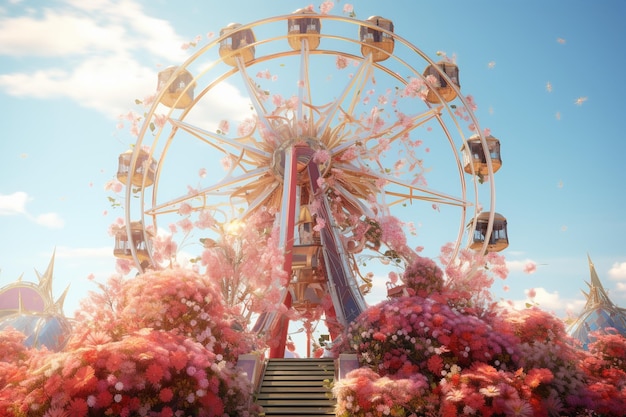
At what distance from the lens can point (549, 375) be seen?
8688 millimetres

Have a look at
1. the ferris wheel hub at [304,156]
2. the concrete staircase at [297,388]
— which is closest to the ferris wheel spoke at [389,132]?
the ferris wheel hub at [304,156]

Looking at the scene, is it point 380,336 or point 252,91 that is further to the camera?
point 252,91

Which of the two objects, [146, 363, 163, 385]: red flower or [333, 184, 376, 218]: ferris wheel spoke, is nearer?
[146, 363, 163, 385]: red flower

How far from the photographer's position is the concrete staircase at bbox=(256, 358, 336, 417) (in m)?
10.2

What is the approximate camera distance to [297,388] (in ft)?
36.7

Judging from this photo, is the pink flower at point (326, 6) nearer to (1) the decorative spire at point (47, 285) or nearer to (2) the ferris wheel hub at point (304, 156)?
(2) the ferris wheel hub at point (304, 156)

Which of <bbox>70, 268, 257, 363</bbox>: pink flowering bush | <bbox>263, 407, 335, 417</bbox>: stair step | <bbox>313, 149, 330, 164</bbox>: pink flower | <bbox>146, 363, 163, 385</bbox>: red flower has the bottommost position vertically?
<bbox>263, 407, 335, 417</bbox>: stair step

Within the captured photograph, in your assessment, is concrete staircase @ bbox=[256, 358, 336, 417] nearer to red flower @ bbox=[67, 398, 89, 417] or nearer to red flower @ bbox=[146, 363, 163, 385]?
red flower @ bbox=[146, 363, 163, 385]

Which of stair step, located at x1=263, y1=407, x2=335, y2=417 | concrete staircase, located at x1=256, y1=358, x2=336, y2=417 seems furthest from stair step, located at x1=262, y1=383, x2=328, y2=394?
stair step, located at x1=263, y1=407, x2=335, y2=417

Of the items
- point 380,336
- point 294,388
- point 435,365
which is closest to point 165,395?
point 294,388

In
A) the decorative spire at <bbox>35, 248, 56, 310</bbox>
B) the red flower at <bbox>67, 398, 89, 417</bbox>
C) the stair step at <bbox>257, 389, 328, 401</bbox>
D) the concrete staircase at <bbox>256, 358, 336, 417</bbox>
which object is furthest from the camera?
the decorative spire at <bbox>35, 248, 56, 310</bbox>

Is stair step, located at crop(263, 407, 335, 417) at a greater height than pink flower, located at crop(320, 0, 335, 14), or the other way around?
pink flower, located at crop(320, 0, 335, 14)

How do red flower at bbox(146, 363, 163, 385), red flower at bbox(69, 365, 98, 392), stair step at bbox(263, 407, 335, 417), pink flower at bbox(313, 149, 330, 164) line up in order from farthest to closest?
1. pink flower at bbox(313, 149, 330, 164)
2. stair step at bbox(263, 407, 335, 417)
3. red flower at bbox(146, 363, 163, 385)
4. red flower at bbox(69, 365, 98, 392)

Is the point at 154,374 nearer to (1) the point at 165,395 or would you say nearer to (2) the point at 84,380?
(1) the point at 165,395
